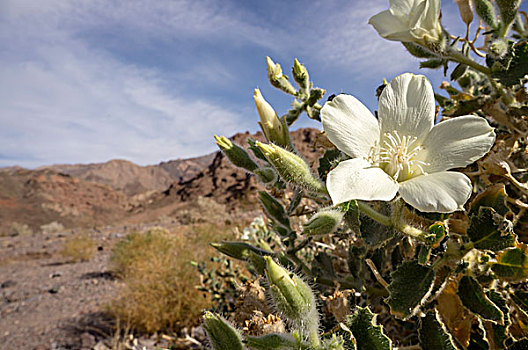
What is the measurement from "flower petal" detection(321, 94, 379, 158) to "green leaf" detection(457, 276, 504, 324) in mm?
340

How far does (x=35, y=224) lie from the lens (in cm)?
2186

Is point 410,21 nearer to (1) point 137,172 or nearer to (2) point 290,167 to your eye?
(2) point 290,167

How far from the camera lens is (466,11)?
3.37 ft

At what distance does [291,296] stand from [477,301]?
0.37 meters

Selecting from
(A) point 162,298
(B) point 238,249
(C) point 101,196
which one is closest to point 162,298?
(A) point 162,298

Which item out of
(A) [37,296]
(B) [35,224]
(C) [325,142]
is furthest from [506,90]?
(B) [35,224]

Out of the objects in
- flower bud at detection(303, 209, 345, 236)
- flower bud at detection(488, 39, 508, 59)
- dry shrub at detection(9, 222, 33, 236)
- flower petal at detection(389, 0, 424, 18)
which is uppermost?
dry shrub at detection(9, 222, 33, 236)

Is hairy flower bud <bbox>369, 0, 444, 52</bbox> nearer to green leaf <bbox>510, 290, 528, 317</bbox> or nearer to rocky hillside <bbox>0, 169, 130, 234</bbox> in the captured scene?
green leaf <bbox>510, 290, 528, 317</bbox>

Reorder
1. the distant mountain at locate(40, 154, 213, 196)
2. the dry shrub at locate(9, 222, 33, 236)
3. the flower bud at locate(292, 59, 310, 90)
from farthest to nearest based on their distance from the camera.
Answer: the distant mountain at locate(40, 154, 213, 196) → the dry shrub at locate(9, 222, 33, 236) → the flower bud at locate(292, 59, 310, 90)

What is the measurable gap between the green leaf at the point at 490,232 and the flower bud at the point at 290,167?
12.0 inches

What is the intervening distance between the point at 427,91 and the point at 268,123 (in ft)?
1.21

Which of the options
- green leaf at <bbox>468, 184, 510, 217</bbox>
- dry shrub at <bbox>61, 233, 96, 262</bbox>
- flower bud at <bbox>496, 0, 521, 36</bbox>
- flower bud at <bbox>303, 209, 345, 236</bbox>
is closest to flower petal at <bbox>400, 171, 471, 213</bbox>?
flower bud at <bbox>303, 209, 345, 236</bbox>

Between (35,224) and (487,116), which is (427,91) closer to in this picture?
(487,116)

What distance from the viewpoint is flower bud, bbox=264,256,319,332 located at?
25.8 inches
